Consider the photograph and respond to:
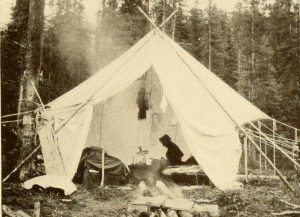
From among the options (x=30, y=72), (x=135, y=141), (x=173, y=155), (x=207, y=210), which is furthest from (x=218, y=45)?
(x=207, y=210)

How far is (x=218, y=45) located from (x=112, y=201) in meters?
26.6

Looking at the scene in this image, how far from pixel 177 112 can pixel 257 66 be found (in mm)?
22619

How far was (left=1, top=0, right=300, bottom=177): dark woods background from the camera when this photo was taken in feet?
88.3

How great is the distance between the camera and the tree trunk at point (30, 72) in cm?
941

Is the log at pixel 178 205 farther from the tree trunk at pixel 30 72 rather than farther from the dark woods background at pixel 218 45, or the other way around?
the dark woods background at pixel 218 45

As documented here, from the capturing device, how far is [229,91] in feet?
34.1

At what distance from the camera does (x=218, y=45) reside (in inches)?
1294

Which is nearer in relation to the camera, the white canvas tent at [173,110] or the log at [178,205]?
the log at [178,205]

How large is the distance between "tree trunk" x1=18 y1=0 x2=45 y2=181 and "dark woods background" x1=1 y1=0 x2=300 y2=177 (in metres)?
12.5

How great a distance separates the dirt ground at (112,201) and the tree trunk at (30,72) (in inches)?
58.9

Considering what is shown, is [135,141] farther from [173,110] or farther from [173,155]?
[173,110]

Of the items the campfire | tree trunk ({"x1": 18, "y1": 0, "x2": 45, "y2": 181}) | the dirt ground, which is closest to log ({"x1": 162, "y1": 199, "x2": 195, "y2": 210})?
the campfire

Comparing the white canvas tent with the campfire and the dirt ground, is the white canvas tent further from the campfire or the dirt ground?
the campfire

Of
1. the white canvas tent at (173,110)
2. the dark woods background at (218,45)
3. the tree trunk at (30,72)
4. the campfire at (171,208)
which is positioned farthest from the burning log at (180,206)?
the dark woods background at (218,45)
